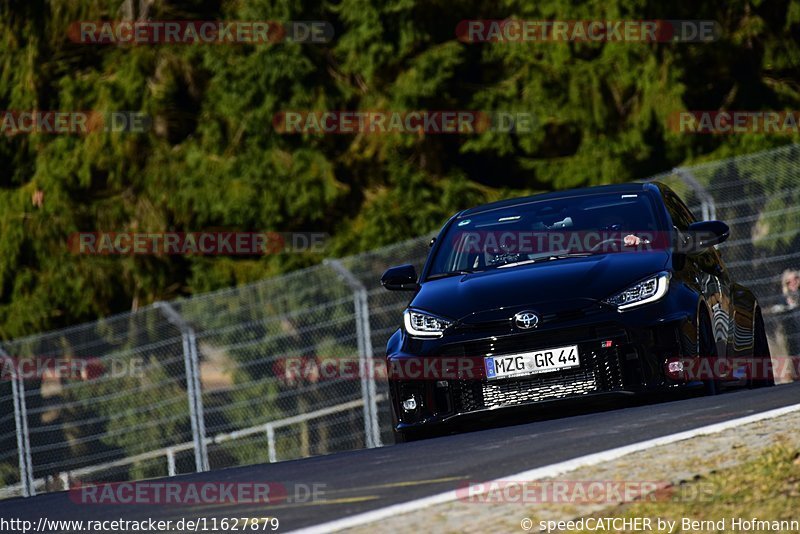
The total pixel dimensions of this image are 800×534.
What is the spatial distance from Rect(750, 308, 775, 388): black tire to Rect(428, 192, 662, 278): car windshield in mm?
1445

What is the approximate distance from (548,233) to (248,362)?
5451mm

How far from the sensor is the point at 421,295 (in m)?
10.1

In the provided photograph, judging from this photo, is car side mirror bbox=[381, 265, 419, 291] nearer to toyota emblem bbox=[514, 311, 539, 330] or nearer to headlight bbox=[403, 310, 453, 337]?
headlight bbox=[403, 310, 453, 337]

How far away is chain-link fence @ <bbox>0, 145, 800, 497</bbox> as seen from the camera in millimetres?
14500

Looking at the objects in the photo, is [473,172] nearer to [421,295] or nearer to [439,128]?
[439,128]

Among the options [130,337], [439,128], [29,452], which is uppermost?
[439,128]

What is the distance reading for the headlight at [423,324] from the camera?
31.6 feet

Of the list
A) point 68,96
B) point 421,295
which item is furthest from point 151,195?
point 421,295

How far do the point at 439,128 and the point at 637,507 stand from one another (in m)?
18.4

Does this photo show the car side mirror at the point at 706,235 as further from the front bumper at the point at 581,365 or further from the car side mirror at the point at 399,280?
the car side mirror at the point at 399,280

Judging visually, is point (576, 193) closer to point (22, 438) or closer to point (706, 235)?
point (706, 235)

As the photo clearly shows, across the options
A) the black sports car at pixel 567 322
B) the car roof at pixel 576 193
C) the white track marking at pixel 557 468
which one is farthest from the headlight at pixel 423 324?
the white track marking at pixel 557 468

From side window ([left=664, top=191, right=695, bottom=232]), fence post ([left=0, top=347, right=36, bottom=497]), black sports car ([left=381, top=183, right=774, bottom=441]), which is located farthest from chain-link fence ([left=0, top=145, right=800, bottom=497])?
black sports car ([left=381, top=183, right=774, bottom=441])

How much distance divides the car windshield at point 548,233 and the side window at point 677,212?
0.20 meters
